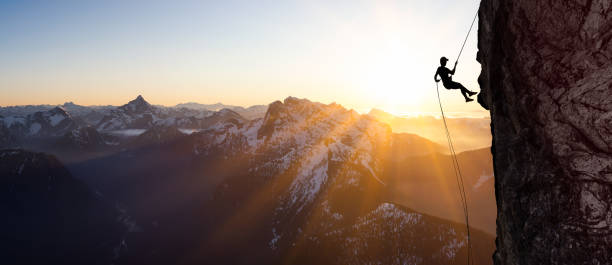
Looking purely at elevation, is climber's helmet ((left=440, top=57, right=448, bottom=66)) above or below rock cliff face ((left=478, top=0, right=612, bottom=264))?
above

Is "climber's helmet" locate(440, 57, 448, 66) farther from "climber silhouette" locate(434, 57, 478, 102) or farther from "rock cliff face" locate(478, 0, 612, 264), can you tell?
"rock cliff face" locate(478, 0, 612, 264)

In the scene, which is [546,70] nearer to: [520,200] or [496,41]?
[496,41]

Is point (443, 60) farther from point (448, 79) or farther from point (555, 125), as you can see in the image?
point (555, 125)

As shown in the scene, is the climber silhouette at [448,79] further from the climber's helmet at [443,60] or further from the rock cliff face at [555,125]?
the rock cliff face at [555,125]

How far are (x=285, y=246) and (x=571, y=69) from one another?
184 m

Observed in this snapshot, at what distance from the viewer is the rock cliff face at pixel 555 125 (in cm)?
1135

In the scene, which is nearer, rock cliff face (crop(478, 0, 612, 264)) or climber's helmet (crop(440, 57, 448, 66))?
rock cliff face (crop(478, 0, 612, 264))

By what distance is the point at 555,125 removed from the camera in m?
12.9

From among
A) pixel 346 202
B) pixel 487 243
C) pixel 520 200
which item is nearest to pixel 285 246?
pixel 346 202

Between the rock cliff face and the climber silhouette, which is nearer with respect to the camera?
the rock cliff face

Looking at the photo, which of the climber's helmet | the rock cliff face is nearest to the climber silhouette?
the climber's helmet

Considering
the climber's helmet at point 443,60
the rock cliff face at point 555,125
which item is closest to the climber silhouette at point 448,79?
the climber's helmet at point 443,60

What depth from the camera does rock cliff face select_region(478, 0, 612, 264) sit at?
11352 millimetres

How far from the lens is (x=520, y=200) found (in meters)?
14.6
